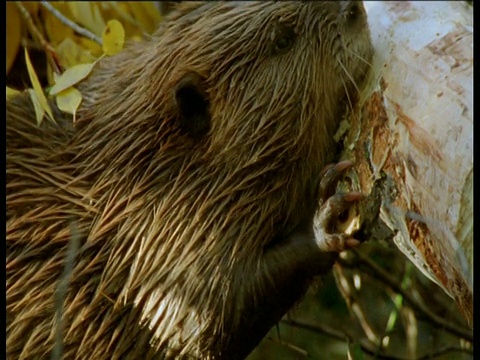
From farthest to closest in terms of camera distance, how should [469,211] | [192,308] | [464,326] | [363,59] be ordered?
[464,326]
[363,59]
[192,308]
[469,211]

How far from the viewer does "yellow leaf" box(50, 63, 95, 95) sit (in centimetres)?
302

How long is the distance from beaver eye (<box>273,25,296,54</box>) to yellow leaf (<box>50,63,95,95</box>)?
609 mm

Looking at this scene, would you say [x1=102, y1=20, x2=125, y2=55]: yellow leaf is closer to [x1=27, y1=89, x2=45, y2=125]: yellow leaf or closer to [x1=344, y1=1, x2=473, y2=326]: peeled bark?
[x1=27, y1=89, x2=45, y2=125]: yellow leaf

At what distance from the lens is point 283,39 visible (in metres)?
3.00

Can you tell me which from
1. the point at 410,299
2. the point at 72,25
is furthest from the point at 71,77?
the point at 410,299

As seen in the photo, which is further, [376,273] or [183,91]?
[376,273]

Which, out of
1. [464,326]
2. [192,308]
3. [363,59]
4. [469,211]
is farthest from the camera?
[464,326]

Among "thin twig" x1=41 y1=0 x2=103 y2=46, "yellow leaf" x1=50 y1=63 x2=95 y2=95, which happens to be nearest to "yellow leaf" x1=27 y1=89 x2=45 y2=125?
"yellow leaf" x1=50 y1=63 x2=95 y2=95

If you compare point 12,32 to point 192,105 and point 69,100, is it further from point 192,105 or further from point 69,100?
point 192,105

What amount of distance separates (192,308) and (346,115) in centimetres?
80

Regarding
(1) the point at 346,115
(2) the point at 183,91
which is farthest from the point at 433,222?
(2) the point at 183,91

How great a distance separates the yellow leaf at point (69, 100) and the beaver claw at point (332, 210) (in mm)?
835

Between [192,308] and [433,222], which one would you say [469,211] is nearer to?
[433,222]

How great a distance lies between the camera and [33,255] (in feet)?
9.32
